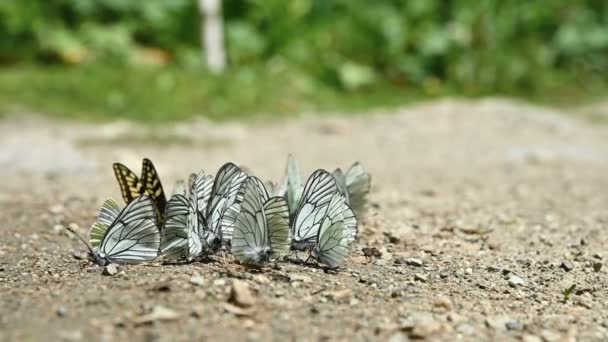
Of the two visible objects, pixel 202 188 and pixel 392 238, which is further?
pixel 392 238

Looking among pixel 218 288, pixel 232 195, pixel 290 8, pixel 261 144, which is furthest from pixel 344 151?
pixel 218 288

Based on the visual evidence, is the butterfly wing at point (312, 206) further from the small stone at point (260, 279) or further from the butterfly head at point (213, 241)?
the small stone at point (260, 279)

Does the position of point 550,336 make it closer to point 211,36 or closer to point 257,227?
point 257,227

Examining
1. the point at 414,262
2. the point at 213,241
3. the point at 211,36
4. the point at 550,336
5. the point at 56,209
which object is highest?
the point at 211,36

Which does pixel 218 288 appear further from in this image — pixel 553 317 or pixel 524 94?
pixel 524 94

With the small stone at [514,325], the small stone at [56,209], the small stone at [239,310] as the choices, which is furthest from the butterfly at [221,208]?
the small stone at [56,209]

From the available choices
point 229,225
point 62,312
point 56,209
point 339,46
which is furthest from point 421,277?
point 339,46

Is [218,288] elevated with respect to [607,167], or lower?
lower
